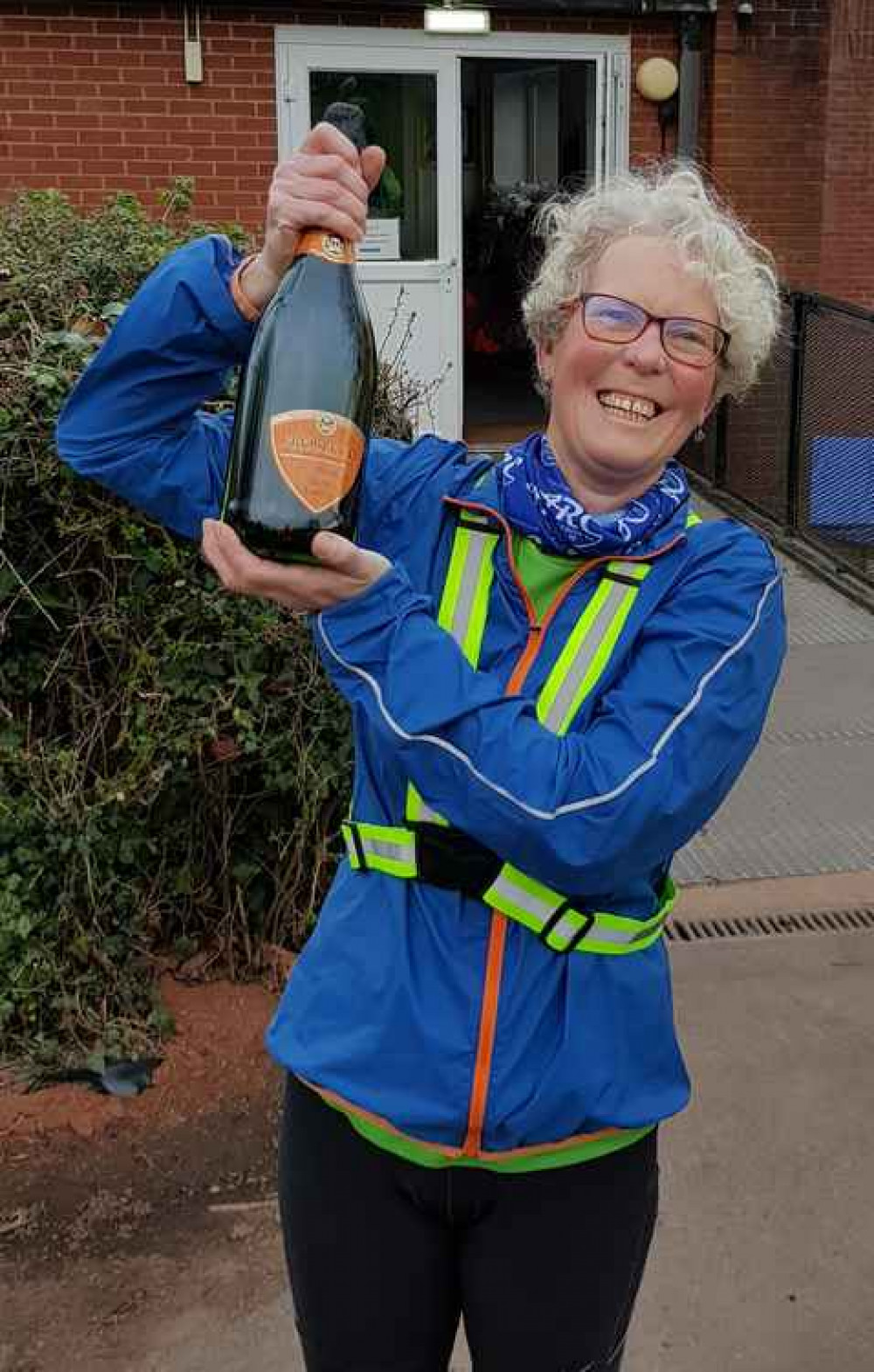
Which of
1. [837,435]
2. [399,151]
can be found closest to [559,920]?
[837,435]

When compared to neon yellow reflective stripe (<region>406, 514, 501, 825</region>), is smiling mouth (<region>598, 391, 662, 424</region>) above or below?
above

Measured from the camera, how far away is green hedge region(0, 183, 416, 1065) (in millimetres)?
3059

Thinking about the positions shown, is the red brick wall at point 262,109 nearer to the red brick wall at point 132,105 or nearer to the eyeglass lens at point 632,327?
the red brick wall at point 132,105

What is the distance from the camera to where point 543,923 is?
1550 mm

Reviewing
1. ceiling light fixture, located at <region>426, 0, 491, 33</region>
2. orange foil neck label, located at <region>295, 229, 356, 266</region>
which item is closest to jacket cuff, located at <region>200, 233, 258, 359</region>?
orange foil neck label, located at <region>295, 229, 356, 266</region>

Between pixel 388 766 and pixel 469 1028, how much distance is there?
0.32m

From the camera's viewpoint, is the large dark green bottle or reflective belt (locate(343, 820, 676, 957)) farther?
reflective belt (locate(343, 820, 676, 957))

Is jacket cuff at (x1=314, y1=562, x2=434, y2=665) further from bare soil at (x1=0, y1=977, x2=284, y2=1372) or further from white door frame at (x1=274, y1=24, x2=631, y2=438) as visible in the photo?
white door frame at (x1=274, y1=24, x2=631, y2=438)

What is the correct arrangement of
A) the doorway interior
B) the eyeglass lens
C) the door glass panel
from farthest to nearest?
the doorway interior < the door glass panel < the eyeglass lens

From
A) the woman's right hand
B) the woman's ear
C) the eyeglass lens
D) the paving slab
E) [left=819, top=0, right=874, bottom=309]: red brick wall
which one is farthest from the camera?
[left=819, top=0, right=874, bottom=309]: red brick wall

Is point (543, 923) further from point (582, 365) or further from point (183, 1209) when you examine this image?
point (183, 1209)

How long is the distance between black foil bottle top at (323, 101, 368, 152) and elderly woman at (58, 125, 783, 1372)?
0.07 ft

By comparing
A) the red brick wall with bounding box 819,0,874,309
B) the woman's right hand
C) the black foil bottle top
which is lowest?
the woman's right hand

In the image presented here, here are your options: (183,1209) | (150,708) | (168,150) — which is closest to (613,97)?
(168,150)
